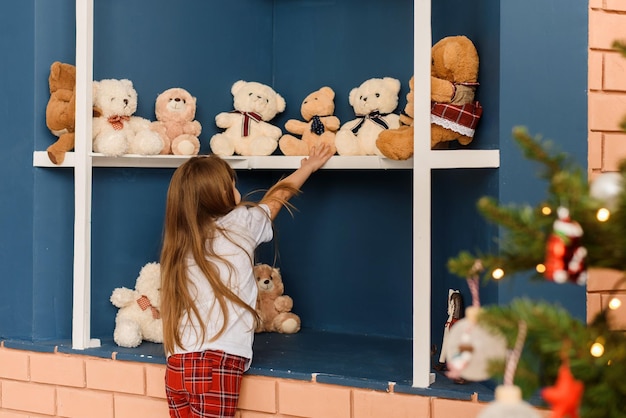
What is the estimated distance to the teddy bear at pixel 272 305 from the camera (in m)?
3.05

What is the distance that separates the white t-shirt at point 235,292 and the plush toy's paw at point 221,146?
439 millimetres

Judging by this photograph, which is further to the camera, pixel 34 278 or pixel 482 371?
pixel 34 278

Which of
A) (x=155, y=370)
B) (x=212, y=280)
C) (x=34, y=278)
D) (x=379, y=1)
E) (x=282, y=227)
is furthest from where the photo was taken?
(x=282, y=227)

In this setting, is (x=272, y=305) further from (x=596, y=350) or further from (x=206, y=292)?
(x=596, y=350)

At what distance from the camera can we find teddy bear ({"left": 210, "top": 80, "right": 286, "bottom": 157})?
2.91m

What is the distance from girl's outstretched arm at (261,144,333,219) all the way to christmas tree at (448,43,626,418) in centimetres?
160

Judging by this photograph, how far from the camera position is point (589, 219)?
0.98m

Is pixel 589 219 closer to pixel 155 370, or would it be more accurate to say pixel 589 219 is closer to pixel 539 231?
pixel 539 231

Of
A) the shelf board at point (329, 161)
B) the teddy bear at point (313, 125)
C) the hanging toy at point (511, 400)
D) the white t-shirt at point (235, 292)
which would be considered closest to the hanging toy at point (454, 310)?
the shelf board at point (329, 161)

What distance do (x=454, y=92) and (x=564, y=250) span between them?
138 centimetres

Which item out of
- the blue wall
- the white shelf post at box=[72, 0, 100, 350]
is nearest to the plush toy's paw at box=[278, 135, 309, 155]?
the blue wall

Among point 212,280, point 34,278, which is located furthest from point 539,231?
point 34,278

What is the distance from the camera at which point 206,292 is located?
241 centimetres

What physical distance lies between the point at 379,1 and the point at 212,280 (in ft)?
3.88
